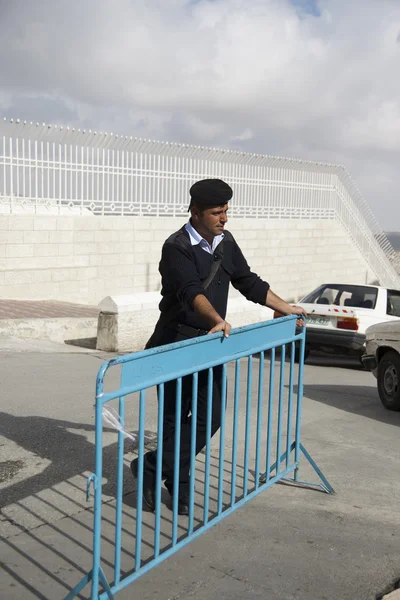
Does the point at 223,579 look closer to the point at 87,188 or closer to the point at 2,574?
the point at 2,574

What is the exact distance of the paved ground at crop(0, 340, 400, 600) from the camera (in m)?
3.46

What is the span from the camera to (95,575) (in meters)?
2.99

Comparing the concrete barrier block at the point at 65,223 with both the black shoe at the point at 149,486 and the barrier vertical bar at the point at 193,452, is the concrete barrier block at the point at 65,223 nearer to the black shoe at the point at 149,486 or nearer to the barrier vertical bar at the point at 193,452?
the black shoe at the point at 149,486

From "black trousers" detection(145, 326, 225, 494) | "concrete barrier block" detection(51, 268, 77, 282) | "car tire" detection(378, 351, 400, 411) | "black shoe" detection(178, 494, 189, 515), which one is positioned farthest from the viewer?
"concrete barrier block" detection(51, 268, 77, 282)

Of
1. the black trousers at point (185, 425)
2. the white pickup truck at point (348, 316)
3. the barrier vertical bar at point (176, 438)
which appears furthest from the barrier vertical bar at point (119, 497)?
the white pickup truck at point (348, 316)

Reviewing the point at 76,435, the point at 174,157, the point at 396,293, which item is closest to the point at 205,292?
the point at 76,435

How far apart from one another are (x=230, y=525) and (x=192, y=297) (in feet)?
4.06

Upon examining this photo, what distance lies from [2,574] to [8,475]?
57.0 inches

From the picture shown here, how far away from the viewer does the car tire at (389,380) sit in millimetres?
7672

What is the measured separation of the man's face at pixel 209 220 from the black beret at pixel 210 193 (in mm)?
40

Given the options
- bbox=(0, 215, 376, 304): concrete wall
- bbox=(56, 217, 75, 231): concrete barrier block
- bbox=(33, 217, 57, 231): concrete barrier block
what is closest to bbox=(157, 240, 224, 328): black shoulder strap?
bbox=(0, 215, 376, 304): concrete wall

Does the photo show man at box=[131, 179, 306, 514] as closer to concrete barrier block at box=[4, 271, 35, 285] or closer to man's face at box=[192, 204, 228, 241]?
man's face at box=[192, 204, 228, 241]

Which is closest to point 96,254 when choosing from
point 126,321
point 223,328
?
point 126,321

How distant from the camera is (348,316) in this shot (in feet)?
39.1
